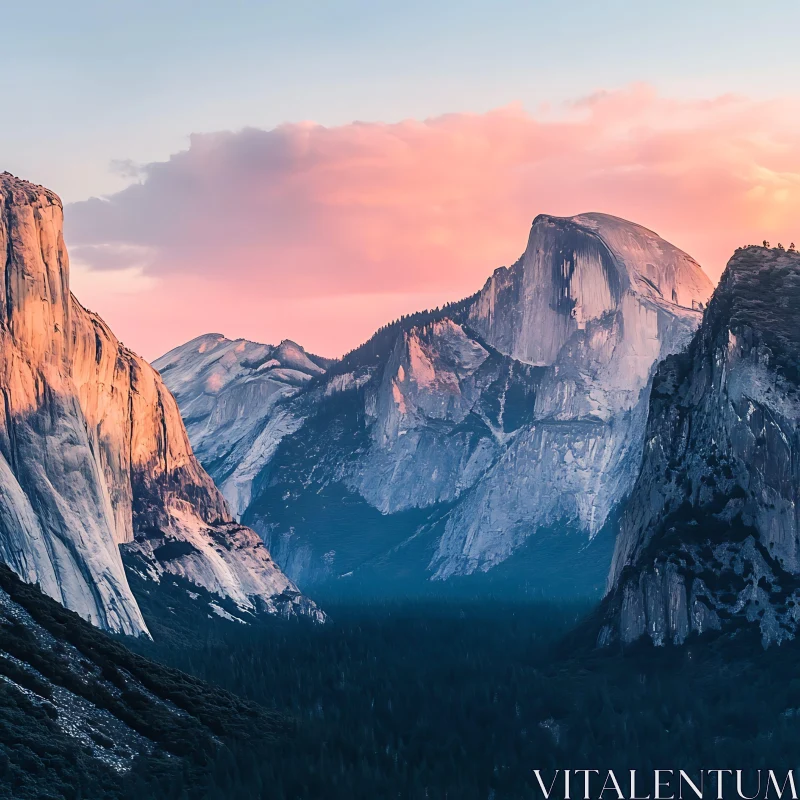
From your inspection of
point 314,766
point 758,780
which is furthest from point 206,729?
point 758,780

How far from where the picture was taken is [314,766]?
598ft

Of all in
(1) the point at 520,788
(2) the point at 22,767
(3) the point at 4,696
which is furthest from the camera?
(1) the point at 520,788

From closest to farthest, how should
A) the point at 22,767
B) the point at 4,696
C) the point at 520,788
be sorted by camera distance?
→ 1. the point at 22,767
2. the point at 4,696
3. the point at 520,788

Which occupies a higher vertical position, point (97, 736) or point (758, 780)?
point (97, 736)

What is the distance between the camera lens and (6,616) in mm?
194125

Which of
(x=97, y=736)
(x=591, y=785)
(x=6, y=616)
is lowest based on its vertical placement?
(x=591, y=785)

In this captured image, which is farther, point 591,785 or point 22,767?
point 591,785

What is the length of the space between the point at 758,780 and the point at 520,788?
27.6 m

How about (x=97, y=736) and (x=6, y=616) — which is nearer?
(x=97, y=736)

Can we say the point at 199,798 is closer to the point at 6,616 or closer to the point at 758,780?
Answer: the point at 6,616

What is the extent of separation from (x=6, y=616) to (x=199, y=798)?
40.3m

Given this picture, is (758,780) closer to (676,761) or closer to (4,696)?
(676,761)

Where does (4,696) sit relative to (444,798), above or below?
above

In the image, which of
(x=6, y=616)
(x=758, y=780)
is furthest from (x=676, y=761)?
(x=6, y=616)
